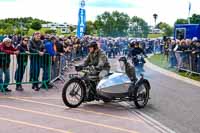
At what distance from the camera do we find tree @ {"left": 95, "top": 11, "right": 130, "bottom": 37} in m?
63.1

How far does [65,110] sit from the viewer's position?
1174 centimetres

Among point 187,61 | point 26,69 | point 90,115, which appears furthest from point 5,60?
point 187,61

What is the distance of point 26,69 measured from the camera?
15.3 meters

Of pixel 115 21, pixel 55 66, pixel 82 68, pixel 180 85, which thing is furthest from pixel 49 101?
pixel 115 21

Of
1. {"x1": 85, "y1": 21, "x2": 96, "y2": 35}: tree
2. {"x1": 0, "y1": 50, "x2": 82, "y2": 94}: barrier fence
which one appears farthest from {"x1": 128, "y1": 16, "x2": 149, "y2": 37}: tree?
{"x1": 0, "y1": 50, "x2": 82, "y2": 94}: barrier fence

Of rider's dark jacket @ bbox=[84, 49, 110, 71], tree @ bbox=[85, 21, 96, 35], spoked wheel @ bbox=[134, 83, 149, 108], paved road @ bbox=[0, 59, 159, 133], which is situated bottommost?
paved road @ bbox=[0, 59, 159, 133]

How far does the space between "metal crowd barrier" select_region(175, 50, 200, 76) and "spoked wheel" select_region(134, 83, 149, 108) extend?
970 centimetres

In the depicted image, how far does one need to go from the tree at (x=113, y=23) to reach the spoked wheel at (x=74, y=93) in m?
50.7

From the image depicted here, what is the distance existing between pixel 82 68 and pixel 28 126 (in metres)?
3.46

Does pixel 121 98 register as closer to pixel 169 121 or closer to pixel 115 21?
pixel 169 121

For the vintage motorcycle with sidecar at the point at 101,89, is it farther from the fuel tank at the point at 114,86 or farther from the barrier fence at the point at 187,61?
the barrier fence at the point at 187,61

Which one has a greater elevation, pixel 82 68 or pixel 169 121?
pixel 82 68

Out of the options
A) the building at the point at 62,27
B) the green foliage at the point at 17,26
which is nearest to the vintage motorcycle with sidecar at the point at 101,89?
the building at the point at 62,27

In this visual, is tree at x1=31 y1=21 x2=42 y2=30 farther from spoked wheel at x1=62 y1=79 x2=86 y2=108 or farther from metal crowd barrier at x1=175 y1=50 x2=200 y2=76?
spoked wheel at x1=62 y1=79 x2=86 y2=108
